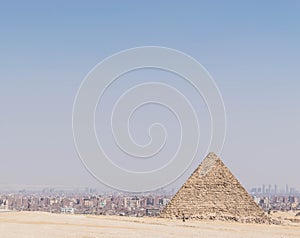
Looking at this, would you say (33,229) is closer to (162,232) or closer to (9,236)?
(9,236)

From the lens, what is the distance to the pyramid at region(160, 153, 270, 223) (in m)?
41.3

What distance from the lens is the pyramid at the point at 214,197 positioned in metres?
41.3

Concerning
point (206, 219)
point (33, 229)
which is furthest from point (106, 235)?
point (206, 219)

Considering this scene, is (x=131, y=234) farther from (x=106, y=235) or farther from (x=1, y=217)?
(x=1, y=217)

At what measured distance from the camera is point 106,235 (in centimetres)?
2369

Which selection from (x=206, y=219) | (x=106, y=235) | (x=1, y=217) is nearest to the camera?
(x=106, y=235)

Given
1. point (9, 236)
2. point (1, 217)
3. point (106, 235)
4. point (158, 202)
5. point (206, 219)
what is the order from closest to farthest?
point (9, 236), point (106, 235), point (1, 217), point (206, 219), point (158, 202)

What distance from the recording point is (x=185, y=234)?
26312mm

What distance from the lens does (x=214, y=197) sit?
41.7m

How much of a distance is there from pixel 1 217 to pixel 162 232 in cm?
933

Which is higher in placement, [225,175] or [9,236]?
[225,175]

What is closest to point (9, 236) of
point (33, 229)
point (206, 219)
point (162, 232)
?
point (33, 229)

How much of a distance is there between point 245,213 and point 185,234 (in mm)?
16116

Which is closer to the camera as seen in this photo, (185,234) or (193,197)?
(185,234)
